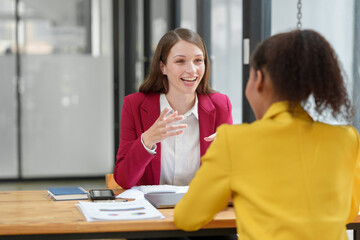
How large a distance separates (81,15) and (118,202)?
470 centimetres

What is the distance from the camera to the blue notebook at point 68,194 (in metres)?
1.89

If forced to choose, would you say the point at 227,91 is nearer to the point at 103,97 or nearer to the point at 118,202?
the point at 118,202

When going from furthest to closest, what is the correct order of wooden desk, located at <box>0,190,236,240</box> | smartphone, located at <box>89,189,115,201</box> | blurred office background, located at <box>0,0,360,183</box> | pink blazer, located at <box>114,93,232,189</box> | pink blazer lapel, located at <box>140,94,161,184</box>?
blurred office background, located at <box>0,0,360,183</box> < pink blazer lapel, located at <box>140,94,161,184</box> < pink blazer, located at <box>114,93,232,189</box> < smartphone, located at <box>89,189,115,201</box> < wooden desk, located at <box>0,190,236,240</box>

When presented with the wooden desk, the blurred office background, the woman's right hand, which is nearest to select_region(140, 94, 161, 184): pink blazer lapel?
the woman's right hand

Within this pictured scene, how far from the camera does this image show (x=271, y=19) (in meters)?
2.67

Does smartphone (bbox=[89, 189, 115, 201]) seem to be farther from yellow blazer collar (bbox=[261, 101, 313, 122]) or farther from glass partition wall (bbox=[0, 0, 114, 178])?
glass partition wall (bbox=[0, 0, 114, 178])

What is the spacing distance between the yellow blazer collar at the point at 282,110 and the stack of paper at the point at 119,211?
19.2 inches

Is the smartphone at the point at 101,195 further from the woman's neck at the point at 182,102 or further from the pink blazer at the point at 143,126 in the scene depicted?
the woman's neck at the point at 182,102

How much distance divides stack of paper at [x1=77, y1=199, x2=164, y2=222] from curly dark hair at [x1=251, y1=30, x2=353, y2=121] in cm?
57

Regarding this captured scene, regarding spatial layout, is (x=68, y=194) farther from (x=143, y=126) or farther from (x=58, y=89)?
(x=58, y=89)

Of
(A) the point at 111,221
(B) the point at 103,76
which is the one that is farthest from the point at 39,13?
(A) the point at 111,221

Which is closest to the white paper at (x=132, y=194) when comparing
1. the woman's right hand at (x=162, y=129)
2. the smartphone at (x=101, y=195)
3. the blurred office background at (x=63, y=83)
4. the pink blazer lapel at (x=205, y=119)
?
the smartphone at (x=101, y=195)

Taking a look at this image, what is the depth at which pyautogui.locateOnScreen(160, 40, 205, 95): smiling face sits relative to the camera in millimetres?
2361

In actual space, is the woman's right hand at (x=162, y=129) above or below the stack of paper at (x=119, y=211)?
above
